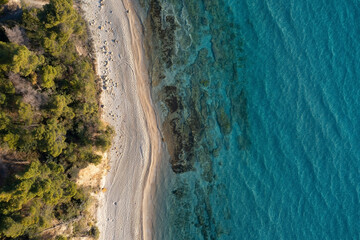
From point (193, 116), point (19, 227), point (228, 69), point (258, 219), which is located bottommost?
point (258, 219)

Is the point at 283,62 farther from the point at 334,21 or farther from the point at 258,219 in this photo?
the point at 258,219

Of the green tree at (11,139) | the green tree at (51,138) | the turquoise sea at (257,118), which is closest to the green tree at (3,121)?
the green tree at (11,139)

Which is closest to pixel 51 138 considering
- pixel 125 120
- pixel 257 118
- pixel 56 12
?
pixel 125 120

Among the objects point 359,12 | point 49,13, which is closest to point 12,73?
point 49,13

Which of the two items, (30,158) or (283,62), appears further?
(283,62)

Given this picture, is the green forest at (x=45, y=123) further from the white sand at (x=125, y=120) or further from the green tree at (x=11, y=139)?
the white sand at (x=125, y=120)

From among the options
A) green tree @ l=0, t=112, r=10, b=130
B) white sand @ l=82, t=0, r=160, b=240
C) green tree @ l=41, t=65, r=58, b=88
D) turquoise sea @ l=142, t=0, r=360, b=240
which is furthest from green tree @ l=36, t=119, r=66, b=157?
turquoise sea @ l=142, t=0, r=360, b=240

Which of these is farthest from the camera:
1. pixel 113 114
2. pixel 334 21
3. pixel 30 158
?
pixel 334 21

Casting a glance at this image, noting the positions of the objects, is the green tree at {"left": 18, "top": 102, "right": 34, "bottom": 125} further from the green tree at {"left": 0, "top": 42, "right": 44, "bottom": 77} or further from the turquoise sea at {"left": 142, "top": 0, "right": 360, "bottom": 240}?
the turquoise sea at {"left": 142, "top": 0, "right": 360, "bottom": 240}

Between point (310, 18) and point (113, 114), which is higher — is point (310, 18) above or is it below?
above
